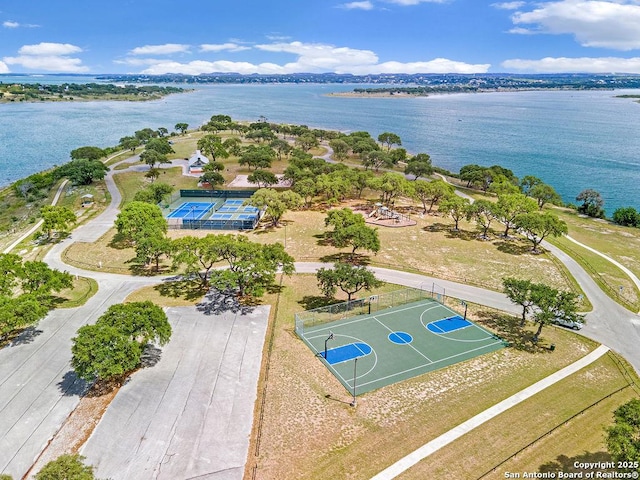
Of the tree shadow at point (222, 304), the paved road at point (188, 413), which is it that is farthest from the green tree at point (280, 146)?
the paved road at point (188, 413)

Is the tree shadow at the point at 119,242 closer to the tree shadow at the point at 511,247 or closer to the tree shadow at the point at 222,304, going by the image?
the tree shadow at the point at 222,304

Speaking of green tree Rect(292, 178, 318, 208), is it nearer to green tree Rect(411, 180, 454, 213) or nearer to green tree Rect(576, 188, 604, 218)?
green tree Rect(411, 180, 454, 213)

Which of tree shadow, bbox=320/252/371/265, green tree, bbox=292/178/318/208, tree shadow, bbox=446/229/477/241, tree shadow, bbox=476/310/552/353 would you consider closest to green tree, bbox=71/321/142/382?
tree shadow, bbox=320/252/371/265

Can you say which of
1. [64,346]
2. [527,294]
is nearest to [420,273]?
[527,294]

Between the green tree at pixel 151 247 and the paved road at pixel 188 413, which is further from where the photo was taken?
the green tree at pixel 151 247

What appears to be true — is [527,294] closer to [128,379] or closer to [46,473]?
[128,379]
